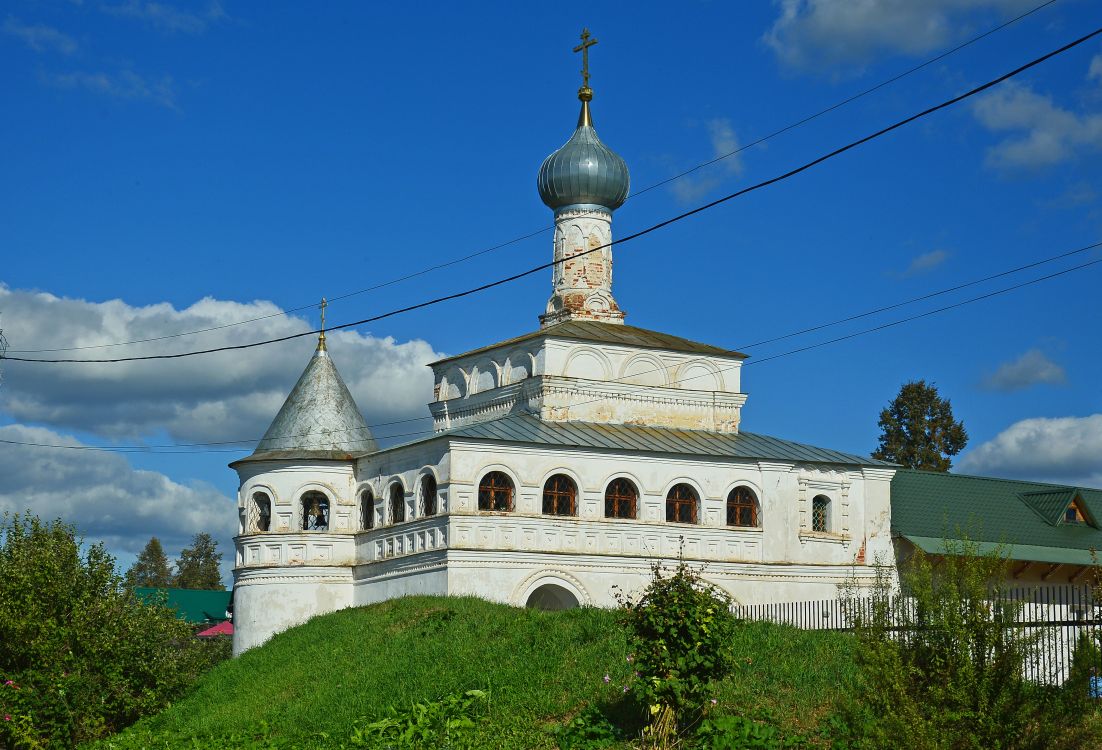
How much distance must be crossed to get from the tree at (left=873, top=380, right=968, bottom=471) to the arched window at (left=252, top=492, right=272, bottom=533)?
22.3 m

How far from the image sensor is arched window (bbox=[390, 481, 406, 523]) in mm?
26422

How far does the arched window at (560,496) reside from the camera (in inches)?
1000

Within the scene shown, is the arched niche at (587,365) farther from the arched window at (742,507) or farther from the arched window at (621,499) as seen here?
the arched window at (742,507)

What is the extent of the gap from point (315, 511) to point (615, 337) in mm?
6919

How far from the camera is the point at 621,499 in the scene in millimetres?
26062

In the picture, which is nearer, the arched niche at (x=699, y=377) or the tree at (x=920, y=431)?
the arched niche at (x=699, y=377)

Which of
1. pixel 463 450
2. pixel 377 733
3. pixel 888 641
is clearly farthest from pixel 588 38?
pixel 888 641

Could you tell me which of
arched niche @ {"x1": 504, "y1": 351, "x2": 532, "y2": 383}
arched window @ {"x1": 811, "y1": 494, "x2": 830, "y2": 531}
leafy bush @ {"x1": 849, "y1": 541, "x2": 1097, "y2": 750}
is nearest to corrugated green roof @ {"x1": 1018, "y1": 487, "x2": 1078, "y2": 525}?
arched window @ {"x1": 811, "y1": 494, "x2": 830, "y2": 531}

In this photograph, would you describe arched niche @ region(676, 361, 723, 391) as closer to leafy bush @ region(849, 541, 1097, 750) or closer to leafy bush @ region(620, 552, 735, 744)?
leafy bush @ region(620, 552, 735, 744)

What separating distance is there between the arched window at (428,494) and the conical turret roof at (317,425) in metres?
2.55

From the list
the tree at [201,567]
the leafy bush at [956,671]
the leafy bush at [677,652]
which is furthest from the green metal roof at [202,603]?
the leafy bush at [956,671]

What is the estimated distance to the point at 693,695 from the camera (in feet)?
46.6

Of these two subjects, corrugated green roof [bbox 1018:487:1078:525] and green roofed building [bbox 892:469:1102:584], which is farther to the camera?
corrugated green roof [bbox 1018:487:1078:525]

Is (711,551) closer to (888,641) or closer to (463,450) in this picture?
(463,450)
